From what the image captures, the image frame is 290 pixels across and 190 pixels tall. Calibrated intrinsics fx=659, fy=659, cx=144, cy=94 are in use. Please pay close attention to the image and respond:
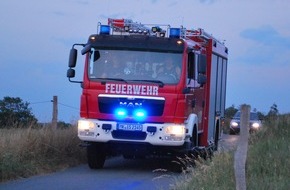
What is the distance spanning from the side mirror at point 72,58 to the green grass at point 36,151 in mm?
2042

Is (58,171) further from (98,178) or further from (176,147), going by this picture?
(176,147)

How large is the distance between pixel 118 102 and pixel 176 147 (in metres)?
1.78

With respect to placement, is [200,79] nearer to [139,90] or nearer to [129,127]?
[139,90]

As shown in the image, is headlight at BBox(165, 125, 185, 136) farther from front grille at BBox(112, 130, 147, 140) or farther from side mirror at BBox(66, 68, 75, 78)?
side mirror at BBox(66, 68, 75, 78)

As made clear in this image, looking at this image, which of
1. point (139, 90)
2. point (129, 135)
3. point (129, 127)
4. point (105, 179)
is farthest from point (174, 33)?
point (105, 179)

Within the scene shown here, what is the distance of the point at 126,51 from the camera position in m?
16.1

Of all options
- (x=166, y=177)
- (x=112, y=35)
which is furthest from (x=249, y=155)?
(x=112, y=35)

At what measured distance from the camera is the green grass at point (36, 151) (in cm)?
1446

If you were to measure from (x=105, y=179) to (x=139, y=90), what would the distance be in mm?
2289

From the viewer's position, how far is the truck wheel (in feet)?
54.4

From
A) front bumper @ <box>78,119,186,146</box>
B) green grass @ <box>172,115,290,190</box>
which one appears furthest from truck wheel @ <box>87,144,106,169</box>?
green grass @ <box>172,115,290,190</box>

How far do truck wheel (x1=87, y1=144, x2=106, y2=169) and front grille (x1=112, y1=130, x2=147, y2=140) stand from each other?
0.99 m

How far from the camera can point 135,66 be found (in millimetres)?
15914

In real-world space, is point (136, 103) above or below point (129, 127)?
above
